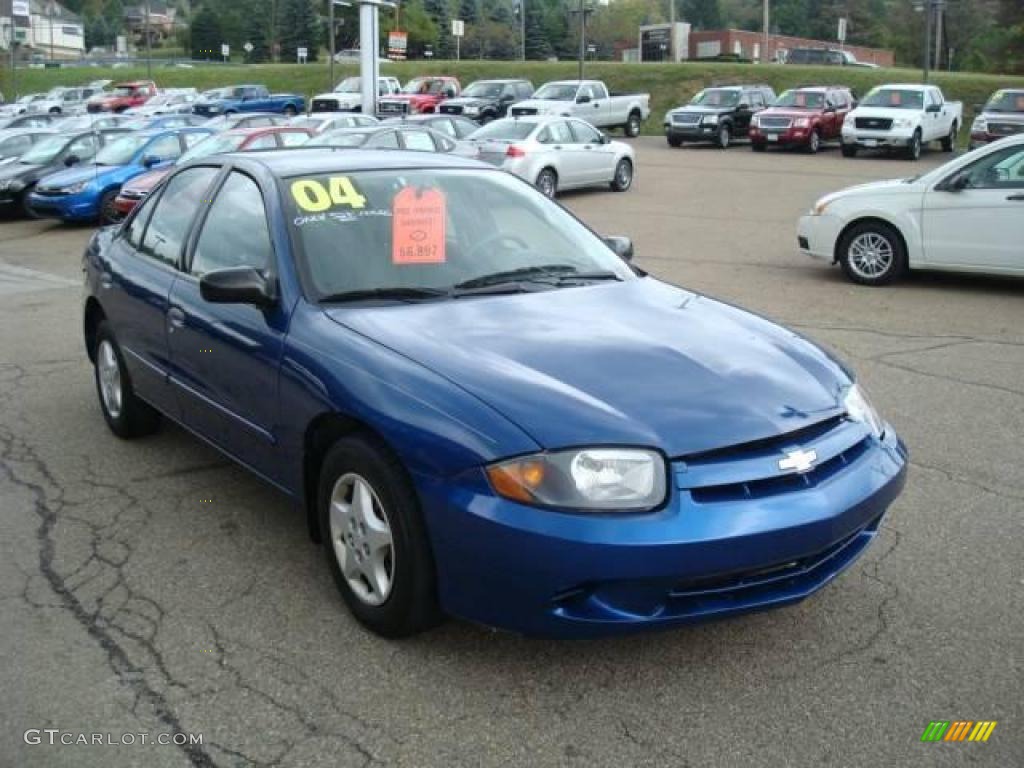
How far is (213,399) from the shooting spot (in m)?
4.57

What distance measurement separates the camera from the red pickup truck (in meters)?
46.7

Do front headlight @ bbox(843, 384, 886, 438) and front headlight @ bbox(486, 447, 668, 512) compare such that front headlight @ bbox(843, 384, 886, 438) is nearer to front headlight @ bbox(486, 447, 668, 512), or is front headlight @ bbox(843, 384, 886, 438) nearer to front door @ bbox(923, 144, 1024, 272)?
front headlight @ bbox(486, 447, 668, 512)

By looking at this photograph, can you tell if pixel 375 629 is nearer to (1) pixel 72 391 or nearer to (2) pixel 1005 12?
(1) pixel 72 391

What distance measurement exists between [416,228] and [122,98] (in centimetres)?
4922

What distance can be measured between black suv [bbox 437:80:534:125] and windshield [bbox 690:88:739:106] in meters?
6.64

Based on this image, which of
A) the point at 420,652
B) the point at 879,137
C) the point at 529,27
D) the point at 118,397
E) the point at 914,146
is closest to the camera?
the point at 420,652

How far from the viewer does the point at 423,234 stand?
4402 mm

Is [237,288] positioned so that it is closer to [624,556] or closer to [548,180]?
[624,556]

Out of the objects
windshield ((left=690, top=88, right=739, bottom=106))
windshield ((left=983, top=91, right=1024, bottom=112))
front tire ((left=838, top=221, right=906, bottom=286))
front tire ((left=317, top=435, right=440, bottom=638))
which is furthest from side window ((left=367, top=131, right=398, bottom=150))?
windshield ((left=983, top=91, right=1024, bottom=112))

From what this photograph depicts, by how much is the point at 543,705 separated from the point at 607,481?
717 millimetres

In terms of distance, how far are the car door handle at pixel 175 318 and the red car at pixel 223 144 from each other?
1147cm

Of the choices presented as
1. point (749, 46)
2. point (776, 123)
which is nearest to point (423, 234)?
point (776, 123)

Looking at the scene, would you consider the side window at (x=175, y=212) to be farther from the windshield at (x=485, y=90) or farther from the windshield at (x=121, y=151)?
the windshield at (x=485, y=90)

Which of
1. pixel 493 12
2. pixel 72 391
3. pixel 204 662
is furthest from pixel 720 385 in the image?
pixel 493 12
